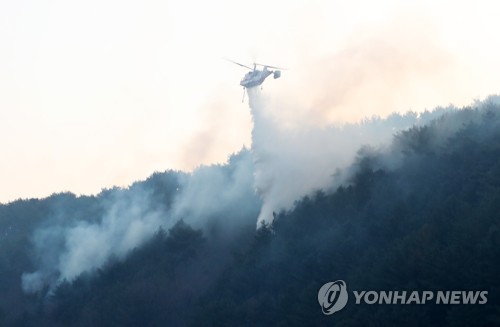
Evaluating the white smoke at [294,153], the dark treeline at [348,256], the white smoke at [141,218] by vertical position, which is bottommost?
the dark treeline at [348,256]

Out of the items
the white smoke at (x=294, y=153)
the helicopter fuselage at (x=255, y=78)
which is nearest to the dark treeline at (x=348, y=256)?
the white smoke at (x=294, y=153)

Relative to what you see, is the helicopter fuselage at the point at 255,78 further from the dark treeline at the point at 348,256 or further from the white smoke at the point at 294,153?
the dark treeline at the point at 348,256

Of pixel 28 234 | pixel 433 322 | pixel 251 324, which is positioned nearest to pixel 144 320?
pixel 251 324

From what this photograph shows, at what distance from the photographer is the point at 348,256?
292 feet

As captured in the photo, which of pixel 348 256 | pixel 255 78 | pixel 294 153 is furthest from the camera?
pixel 294 153

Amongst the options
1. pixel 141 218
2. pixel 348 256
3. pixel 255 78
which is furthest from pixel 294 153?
pixel 141 218

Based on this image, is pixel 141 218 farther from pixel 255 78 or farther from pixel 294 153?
pixel 255 78

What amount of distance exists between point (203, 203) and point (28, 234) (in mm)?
40078

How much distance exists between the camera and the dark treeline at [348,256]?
7250 cm

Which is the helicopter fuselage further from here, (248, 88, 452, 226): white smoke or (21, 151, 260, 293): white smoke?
(21, 151, 260, 293): white smoke

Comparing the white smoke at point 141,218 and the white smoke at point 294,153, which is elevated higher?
the white smoke at point 141,218

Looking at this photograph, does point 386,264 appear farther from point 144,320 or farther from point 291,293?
point 144,320

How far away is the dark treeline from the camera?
72500 millimetres

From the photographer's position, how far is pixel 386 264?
7744 cm
